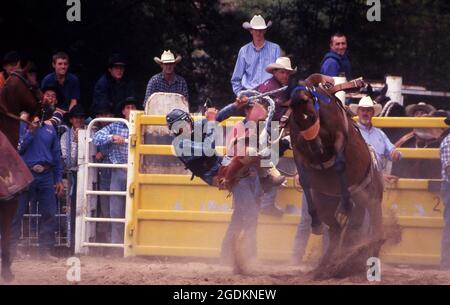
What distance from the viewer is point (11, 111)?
11164 millimetres

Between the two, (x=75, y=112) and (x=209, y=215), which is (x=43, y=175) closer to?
(x=75, y=112)

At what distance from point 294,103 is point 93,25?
7.06 meters

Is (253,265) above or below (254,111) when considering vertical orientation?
below

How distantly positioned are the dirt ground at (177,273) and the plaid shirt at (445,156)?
3.32 ft

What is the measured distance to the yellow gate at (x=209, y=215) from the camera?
12.6m

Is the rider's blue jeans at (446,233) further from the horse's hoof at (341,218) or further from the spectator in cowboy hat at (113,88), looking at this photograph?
the spectator in cowboy hat at (113,88)

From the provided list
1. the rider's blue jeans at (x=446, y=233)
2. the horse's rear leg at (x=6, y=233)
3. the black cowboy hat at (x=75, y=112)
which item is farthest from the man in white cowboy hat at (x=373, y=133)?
the horse's rear leg at (x=6, y=233)

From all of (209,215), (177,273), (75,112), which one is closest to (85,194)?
(75,112)

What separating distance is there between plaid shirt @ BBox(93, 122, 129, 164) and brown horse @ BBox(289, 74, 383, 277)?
2920mm

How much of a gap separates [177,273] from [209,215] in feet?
4.35

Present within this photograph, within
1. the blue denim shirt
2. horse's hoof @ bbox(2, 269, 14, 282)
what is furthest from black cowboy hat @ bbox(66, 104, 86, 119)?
horse's hoof @ bbox(2, 269, 14, 282)
